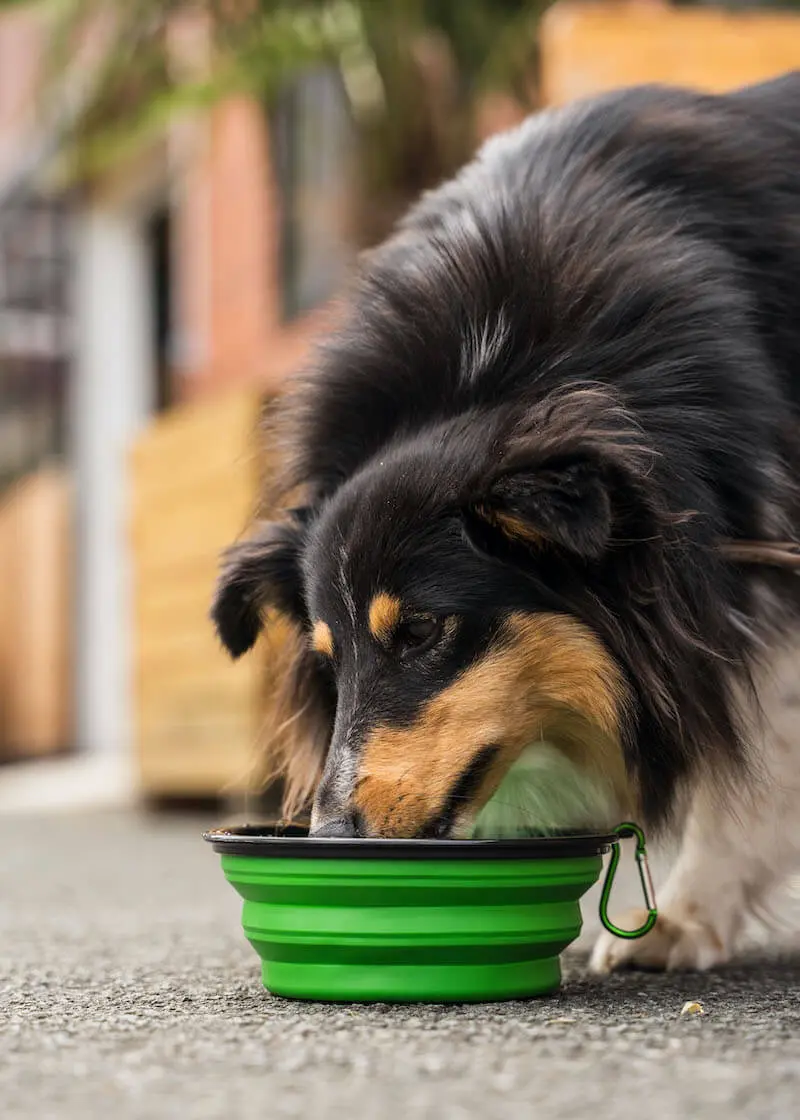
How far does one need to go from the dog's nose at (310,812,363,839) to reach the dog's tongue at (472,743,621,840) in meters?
0.34

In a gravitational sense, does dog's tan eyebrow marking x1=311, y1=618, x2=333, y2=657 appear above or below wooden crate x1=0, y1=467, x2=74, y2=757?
below

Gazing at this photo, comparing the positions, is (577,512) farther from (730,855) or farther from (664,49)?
(664,49)

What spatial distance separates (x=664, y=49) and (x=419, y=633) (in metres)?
2.45

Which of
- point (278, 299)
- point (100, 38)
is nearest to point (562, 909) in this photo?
point (100, 38)

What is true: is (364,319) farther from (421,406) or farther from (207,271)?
(207,271)

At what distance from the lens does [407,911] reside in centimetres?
185

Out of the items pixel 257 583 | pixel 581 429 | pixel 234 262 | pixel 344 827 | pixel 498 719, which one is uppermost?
pixel 234 262

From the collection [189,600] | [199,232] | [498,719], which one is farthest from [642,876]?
[199,232]

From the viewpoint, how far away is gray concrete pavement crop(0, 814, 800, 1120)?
4.50 ft

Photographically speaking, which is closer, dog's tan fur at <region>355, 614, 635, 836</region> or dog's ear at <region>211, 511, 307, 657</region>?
dog's tan fur at <region>355, 614, 635, 836</region>

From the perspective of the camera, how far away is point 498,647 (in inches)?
82.0

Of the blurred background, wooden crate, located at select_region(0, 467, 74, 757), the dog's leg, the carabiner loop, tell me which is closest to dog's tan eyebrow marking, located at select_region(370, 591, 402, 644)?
the carabiner loop

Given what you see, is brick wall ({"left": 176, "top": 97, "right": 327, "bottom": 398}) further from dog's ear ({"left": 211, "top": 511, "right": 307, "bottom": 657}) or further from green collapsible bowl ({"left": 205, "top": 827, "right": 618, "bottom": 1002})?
green collapsible bowl ({"left": 205, "top": 827, "right": 618, "bottom": 1002})

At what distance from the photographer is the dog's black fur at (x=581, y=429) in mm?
2070
